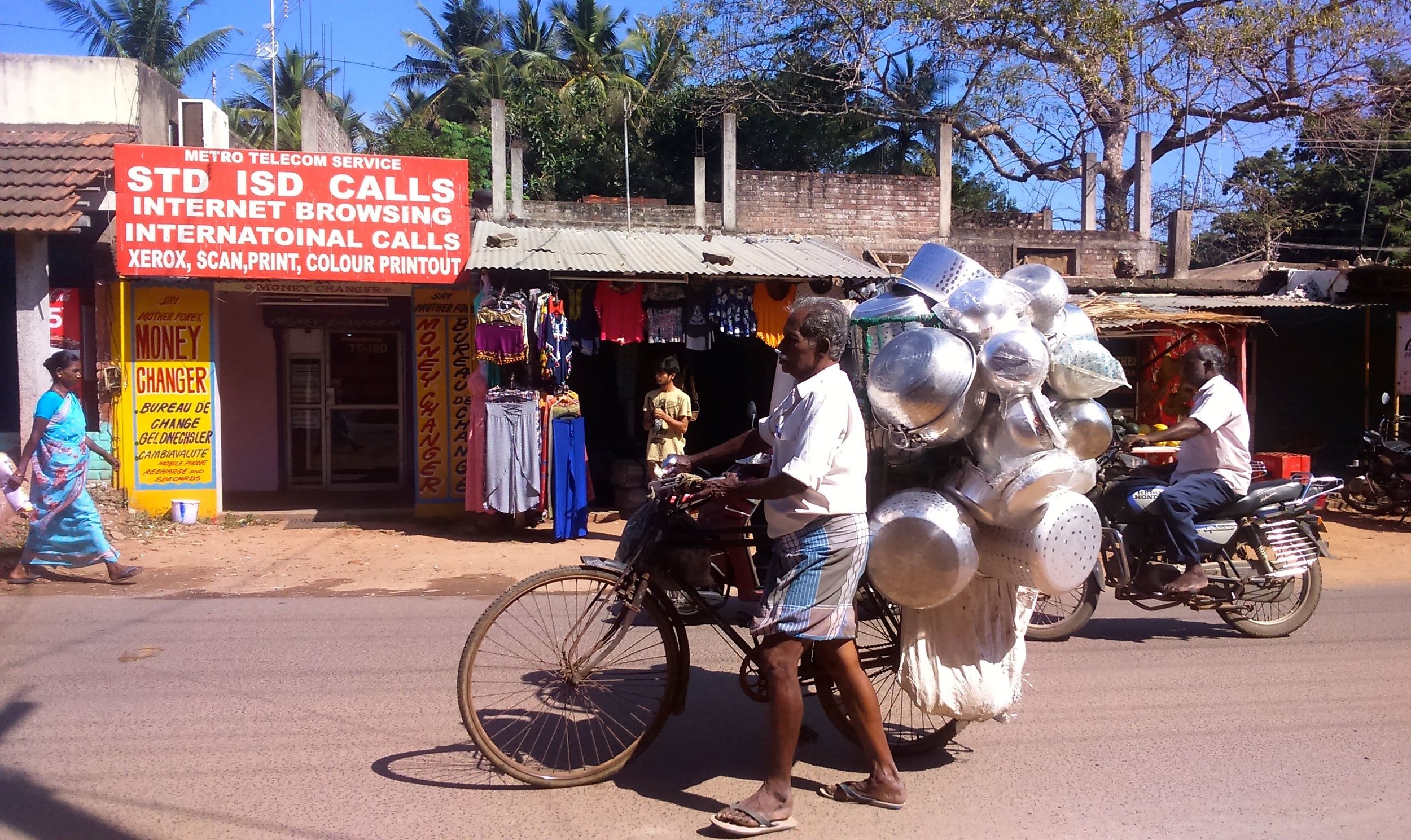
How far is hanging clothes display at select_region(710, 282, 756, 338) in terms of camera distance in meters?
10.6

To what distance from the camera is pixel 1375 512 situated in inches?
452

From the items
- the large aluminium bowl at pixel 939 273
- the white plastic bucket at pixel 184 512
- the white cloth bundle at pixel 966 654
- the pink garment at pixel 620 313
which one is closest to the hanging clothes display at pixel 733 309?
the pink garment at pixel 620 313

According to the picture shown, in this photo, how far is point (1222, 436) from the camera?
5.99m

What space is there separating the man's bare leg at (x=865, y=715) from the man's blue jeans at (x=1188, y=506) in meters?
2.96

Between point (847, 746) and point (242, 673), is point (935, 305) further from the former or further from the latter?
point (242, 673)

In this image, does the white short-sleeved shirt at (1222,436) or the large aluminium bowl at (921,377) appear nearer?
the large aluminium bowl at (921,377)

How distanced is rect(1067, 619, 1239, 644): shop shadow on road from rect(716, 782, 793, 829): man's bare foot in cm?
303

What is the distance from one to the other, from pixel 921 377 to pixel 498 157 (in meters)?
11.9

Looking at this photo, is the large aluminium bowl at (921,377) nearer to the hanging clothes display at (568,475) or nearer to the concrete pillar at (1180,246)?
the hanging clothes display at (568,475)

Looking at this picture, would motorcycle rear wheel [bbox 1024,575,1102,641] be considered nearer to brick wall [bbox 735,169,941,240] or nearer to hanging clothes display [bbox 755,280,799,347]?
hanging clothes display [bbox 755,280,799,347]

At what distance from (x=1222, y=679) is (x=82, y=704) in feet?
18.1

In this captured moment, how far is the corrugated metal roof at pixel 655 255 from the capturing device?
9961mm

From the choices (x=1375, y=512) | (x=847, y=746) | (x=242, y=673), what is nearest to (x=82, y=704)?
(x=242, y=673)

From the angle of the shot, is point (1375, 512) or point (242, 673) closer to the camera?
point (242, 673)
